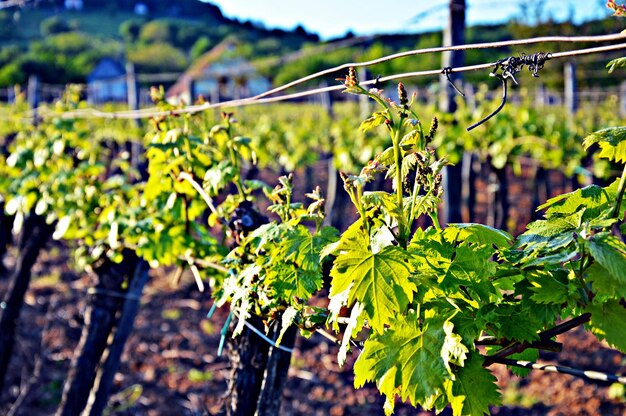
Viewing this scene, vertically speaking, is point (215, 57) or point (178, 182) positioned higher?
point (215, 57)

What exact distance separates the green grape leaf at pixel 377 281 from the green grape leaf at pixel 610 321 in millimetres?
376

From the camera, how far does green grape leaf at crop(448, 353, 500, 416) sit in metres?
1.44

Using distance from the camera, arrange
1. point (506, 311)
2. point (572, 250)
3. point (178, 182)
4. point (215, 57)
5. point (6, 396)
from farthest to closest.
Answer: point (215, 57) < point (6, 396) < point (178, 182) < point (506, 311) < point (572, 250)

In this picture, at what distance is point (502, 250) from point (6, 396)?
4.96 m

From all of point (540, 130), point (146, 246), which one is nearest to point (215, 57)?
point (540, 130)

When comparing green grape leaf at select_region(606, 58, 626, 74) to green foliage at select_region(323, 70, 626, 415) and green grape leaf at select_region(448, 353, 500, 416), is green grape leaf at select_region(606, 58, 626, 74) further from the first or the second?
green grape leaf at select_region(448, 353, 500, 416)

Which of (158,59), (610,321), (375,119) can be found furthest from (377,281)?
(158,59)

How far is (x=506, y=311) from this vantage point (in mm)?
1465

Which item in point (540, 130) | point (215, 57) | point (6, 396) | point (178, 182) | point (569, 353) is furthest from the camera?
point (215, 57)

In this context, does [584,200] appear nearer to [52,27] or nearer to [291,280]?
[291,280]

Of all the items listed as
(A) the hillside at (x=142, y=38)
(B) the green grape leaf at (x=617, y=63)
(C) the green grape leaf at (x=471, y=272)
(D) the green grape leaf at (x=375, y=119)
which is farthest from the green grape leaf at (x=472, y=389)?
(A) the hillside at (x=142, y=38)

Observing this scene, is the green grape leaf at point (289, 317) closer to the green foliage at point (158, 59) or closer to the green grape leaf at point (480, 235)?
the green grape leaf at point (480, 235)

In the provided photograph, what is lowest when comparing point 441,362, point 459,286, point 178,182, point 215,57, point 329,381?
point 329,381

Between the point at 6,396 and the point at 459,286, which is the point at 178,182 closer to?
the point at 459,286
